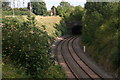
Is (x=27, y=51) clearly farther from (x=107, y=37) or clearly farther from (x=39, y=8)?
(x=39, y=8)

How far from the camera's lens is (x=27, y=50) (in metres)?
15.4

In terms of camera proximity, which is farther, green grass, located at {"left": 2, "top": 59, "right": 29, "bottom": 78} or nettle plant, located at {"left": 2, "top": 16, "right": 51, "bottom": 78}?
nettle plant, located at {"left": 2, "top": 16, "right": 51, "bottom": 78}

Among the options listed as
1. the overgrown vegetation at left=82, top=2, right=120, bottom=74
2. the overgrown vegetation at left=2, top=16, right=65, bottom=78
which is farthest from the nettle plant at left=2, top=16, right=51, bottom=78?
the overgrown vegetation at left=82, top=2, right=120, bottom=74

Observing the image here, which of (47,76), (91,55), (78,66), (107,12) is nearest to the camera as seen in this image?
(47,76)

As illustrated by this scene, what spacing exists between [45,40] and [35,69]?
2.63 meters

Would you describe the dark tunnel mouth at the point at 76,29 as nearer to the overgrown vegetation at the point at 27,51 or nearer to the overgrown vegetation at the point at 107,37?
the overgrown vegetation at the point at 107,37

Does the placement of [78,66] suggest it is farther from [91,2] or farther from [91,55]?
[91,2]

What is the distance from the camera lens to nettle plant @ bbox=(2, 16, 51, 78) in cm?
1549

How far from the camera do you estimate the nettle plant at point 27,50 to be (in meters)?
15.5

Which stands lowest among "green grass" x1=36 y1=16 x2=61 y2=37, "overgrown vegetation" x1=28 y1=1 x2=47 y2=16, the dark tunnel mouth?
the dark tunnel mouth

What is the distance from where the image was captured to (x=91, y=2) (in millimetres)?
40750

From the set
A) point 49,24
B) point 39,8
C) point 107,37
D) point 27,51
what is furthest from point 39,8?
point 27,51

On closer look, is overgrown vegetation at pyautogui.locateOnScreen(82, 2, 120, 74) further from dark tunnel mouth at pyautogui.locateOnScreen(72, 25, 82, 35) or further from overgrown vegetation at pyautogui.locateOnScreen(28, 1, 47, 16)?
overgrown vegetation at pyautogui.locateOnScreen(28, 1, 47, 16)

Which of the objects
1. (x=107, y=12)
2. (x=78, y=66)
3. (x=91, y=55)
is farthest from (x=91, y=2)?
(x=78, y=66)
